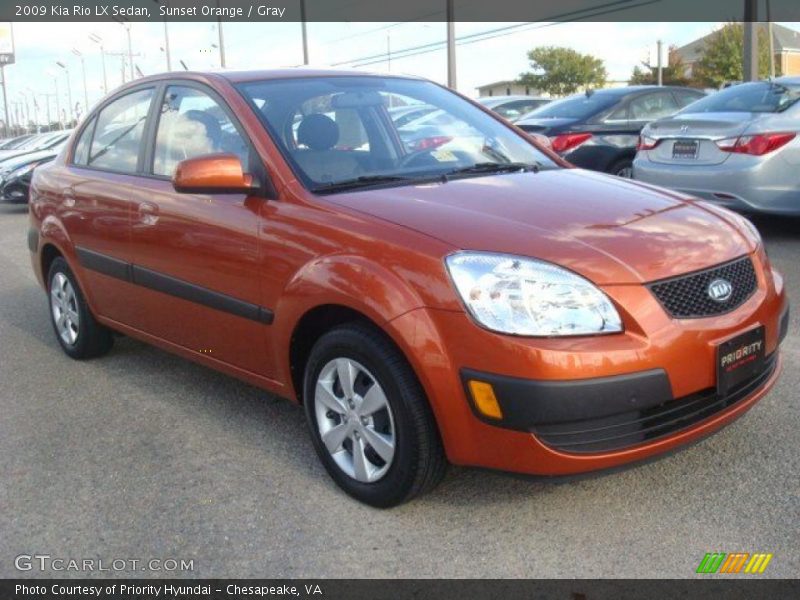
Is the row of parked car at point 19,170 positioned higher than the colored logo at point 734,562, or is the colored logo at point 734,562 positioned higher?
the row of parked car at point 19,170

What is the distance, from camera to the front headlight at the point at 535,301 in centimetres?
281

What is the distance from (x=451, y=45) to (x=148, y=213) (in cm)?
2303

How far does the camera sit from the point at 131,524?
10.6 ft

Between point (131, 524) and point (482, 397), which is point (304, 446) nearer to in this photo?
point (131, 524)

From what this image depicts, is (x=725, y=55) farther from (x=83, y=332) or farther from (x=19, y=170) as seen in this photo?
(x=83, y=332)

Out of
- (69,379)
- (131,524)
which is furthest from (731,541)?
(69,379)

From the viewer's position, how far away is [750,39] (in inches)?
722

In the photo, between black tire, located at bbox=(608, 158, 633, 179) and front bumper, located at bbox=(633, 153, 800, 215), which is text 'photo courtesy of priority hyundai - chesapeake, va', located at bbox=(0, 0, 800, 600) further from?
black tire, located at bbox=(608, 158, 633, 179)

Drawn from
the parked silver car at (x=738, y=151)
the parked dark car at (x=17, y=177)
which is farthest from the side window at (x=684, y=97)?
the parked dark car at (x=17, y=177)

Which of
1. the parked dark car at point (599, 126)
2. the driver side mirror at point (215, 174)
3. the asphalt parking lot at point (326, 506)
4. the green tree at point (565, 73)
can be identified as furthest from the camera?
the green tree at point (565, 73)

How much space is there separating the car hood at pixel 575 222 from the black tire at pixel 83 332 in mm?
2375

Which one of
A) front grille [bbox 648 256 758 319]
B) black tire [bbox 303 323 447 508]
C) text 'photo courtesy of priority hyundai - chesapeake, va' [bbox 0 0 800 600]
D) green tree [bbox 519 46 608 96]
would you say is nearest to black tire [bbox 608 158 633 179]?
text 'photo courtesy of priority hyundai - chesapeake, va' [bbox 0 0 800 600]

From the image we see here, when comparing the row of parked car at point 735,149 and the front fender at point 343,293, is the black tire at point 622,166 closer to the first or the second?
the row of parked car at point 735,149

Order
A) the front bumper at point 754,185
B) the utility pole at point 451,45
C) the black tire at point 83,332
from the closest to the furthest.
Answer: the black tire at point 83,332
the front bumper at point 754,185
the utility pole at point 451,45
